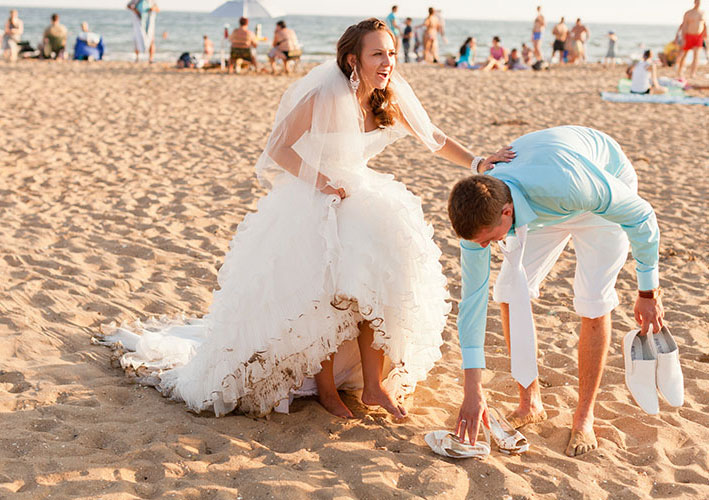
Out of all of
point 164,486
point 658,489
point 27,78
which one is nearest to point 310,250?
point 164,486

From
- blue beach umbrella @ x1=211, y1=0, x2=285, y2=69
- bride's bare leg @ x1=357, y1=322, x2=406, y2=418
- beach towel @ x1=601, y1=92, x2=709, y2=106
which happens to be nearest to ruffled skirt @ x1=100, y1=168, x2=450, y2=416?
bride's bare leg @ x1=357, y1=322, x2=406, y2=418

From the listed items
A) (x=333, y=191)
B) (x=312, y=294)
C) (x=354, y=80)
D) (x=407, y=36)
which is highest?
(x=407, y=36)

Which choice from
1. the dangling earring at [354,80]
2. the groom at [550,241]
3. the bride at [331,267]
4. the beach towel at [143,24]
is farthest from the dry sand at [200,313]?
the beach towel at [143,24]

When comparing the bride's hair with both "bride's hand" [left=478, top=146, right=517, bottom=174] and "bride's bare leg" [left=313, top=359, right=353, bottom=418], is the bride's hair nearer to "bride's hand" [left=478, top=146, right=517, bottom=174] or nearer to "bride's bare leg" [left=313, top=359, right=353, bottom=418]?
"bride's hand" [left=478, top=146, right=517, bottom=174]

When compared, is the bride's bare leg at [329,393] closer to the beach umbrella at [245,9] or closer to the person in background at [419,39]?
the beach umbrella at [245,9]

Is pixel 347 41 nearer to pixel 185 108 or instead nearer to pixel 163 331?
pixel 163 331

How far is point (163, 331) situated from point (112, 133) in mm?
6529

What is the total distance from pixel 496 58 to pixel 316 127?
62.7 ft

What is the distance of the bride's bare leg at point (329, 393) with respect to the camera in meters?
3.46

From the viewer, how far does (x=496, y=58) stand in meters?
21.3

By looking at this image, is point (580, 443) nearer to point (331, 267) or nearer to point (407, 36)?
point (331, 267)

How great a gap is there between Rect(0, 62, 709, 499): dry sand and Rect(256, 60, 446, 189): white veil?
3.94ft

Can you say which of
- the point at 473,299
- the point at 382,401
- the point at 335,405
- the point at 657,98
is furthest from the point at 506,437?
the point at 657,98

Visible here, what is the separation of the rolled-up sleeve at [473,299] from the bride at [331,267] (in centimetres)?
35
